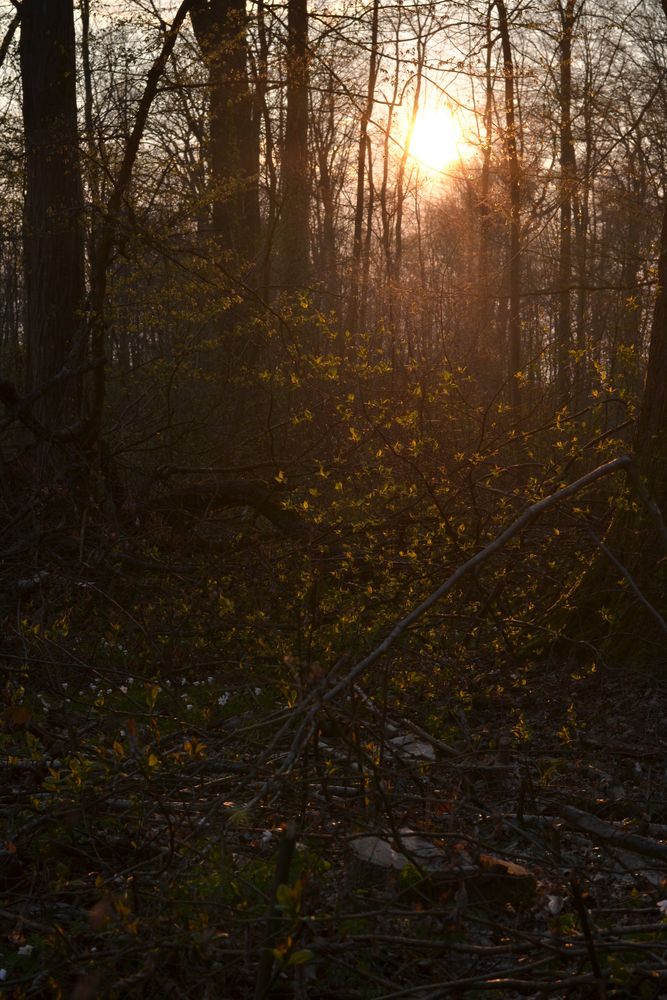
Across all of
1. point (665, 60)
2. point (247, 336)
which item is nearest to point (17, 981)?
point (247, 336)

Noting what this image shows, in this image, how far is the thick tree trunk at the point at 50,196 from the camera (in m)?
10.5

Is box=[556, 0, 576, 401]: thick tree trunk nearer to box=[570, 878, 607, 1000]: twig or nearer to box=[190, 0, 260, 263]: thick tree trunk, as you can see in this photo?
box=[190, 0, 260, 263]: thick tree trunk

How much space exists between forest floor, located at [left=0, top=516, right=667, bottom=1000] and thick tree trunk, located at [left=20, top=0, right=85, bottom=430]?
5.00 m

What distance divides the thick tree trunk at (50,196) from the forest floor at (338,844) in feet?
16.4

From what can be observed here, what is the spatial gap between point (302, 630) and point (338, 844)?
1.87m

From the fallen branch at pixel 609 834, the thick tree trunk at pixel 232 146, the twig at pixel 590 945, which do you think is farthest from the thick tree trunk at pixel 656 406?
the thick tree trunk at pixel 232 146

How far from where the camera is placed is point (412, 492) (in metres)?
6.84

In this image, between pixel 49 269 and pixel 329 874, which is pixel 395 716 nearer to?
pixel 329 874

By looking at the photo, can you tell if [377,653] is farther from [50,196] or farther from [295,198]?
[295,198]

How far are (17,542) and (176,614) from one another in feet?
5.63

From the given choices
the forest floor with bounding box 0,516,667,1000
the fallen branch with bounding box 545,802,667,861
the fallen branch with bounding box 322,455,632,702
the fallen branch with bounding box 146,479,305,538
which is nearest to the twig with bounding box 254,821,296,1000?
the forest floor with bounding box 0,516,667,1000

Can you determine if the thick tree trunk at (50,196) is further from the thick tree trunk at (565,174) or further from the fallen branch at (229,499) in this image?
the thick tree trunk at (565,174)

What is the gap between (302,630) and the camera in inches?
214

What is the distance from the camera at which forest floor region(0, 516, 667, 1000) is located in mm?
2781
